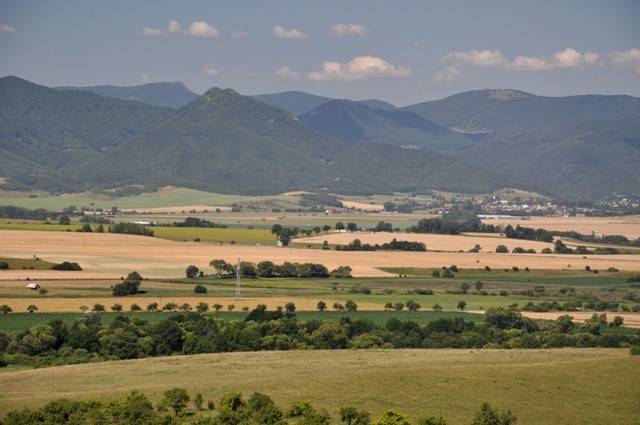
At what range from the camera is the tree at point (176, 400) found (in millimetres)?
45156

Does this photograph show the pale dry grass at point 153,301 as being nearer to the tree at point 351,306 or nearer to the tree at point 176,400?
the tree at point 351,306

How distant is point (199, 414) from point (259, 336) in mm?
21445

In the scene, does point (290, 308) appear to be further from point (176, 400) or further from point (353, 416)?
point (353, 416)

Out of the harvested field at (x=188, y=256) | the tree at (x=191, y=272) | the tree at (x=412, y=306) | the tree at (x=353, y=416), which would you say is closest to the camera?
the tree at (x=353, y=416)

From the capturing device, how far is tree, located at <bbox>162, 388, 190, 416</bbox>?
45.2 meters

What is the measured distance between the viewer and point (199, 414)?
4516 centimetres

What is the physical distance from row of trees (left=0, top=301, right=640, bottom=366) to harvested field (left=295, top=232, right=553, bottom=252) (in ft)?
192

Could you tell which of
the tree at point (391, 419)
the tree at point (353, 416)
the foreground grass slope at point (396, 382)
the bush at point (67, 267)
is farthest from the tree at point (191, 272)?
the tree at point (391, 419)

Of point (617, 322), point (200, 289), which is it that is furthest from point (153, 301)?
point (617, 322)

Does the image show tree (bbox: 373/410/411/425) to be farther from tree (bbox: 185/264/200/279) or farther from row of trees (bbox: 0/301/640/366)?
tree (bbox: 185/264/200/279)

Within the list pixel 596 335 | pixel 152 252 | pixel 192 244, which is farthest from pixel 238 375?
pixel 192 244

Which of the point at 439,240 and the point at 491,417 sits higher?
the point at 439,240

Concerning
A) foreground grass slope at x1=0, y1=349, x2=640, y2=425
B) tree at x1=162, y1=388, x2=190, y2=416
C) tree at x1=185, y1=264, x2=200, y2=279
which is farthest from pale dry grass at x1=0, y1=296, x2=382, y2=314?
tree at x1=162, y1=388, x2=190, y2=416

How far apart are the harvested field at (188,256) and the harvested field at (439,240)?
27.2ft
